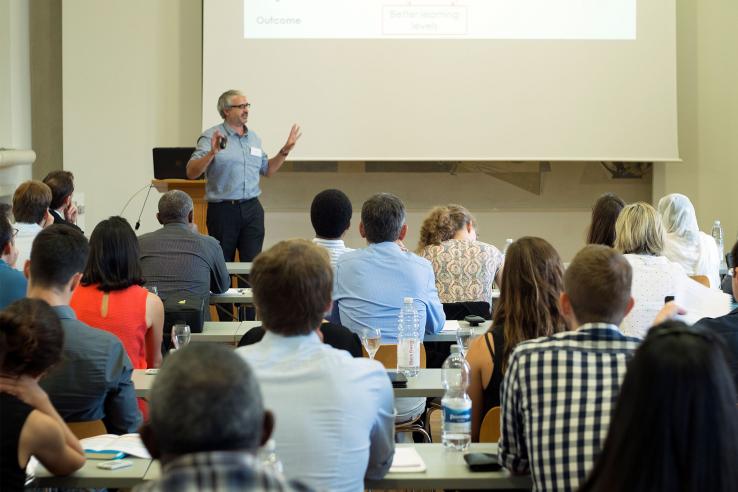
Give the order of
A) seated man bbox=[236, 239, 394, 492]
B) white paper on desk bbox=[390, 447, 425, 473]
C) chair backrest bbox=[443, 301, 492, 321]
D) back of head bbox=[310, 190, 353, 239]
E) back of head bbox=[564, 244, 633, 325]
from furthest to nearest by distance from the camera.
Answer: chair backrest bbox=[443, 301, 492, 321], back of head bbox=[310, 190, 353, 239], white paper on desk bbox=[390, 447, 425, 473], back of head bbox=[564, 244, 633, 325], seated man bbox=[236, 239, 394, 492]

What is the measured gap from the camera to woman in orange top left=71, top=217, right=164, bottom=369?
3.63 m

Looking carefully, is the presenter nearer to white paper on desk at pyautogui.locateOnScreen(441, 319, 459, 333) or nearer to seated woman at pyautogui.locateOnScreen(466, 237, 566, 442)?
white paper on desk at pyautogui.locateOnScreen(441, 319, 459, 333)

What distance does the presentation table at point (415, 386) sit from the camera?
10.2 ft

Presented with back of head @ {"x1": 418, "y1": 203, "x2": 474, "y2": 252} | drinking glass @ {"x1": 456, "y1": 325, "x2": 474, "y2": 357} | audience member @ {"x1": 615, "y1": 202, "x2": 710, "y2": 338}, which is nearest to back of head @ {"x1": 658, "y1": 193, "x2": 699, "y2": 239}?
audience member @ {"x1": 615, "y1": 202, "x2": 710, "y2": 338}

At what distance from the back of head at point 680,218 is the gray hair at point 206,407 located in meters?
4.27

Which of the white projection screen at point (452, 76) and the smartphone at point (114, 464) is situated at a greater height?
the white projection screen at point (452, 76)

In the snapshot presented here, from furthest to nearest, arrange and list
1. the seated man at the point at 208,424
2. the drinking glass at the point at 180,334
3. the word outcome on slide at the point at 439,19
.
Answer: the word outcome on slide at the point at 439,19, the drinking glass at the point at 180,334, the seated man at the point at 208,424

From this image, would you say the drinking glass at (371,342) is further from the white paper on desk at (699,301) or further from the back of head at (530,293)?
the white paper on desk at (699,301)

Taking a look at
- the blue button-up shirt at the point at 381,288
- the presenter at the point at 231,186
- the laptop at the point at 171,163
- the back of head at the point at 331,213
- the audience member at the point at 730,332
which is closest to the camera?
the audience member at the point at 730,332

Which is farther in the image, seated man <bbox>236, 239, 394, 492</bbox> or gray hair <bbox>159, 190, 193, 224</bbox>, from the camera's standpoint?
gray hair <bbox>159, 190, 193, 224</bbox>

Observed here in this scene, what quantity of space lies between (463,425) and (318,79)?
19.8 ft

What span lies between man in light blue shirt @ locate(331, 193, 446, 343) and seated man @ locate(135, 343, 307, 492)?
267 cm

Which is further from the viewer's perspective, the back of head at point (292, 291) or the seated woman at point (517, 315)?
the seated woman at point (517, 315)

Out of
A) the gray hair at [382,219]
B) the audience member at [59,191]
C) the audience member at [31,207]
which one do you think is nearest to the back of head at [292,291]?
the gray hair at [382,219]
